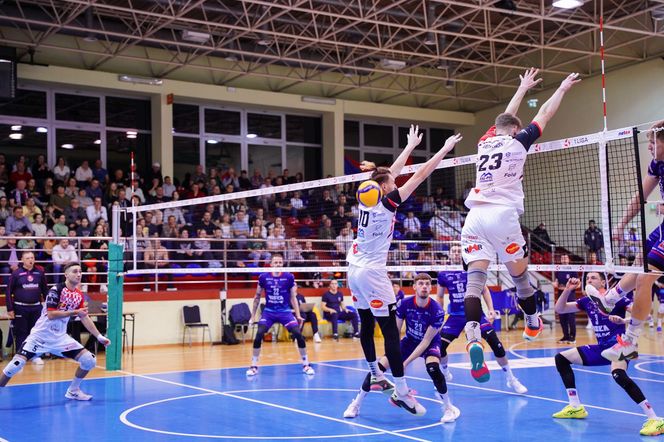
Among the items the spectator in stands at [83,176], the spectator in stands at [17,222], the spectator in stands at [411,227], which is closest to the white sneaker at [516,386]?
the spectator in stands at [411,227]

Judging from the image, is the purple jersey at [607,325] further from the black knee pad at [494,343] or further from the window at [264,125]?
the window at [264,125]

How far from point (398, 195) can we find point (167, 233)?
1381 cm

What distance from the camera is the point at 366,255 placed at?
8961mm

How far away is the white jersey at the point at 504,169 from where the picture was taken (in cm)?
720

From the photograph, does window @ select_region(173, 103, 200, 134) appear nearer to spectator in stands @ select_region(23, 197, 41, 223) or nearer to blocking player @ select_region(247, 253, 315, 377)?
spectator in stands @ select_region(23, 197, 41, 223)

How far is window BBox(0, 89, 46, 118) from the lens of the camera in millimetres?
26398

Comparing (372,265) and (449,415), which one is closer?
(372,265)

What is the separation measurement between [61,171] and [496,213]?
2044 centimetres

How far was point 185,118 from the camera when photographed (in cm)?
2989

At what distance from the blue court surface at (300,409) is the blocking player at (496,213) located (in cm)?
212

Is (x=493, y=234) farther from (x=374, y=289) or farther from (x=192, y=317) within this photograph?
(x=192, y=317)

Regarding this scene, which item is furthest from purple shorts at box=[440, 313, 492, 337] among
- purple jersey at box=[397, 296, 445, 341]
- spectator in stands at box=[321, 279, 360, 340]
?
spectator in stands at box=[321, 279, 360, 340]

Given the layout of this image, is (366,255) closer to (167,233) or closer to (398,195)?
(398,195)

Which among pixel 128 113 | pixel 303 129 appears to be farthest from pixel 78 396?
pixel 303 129
